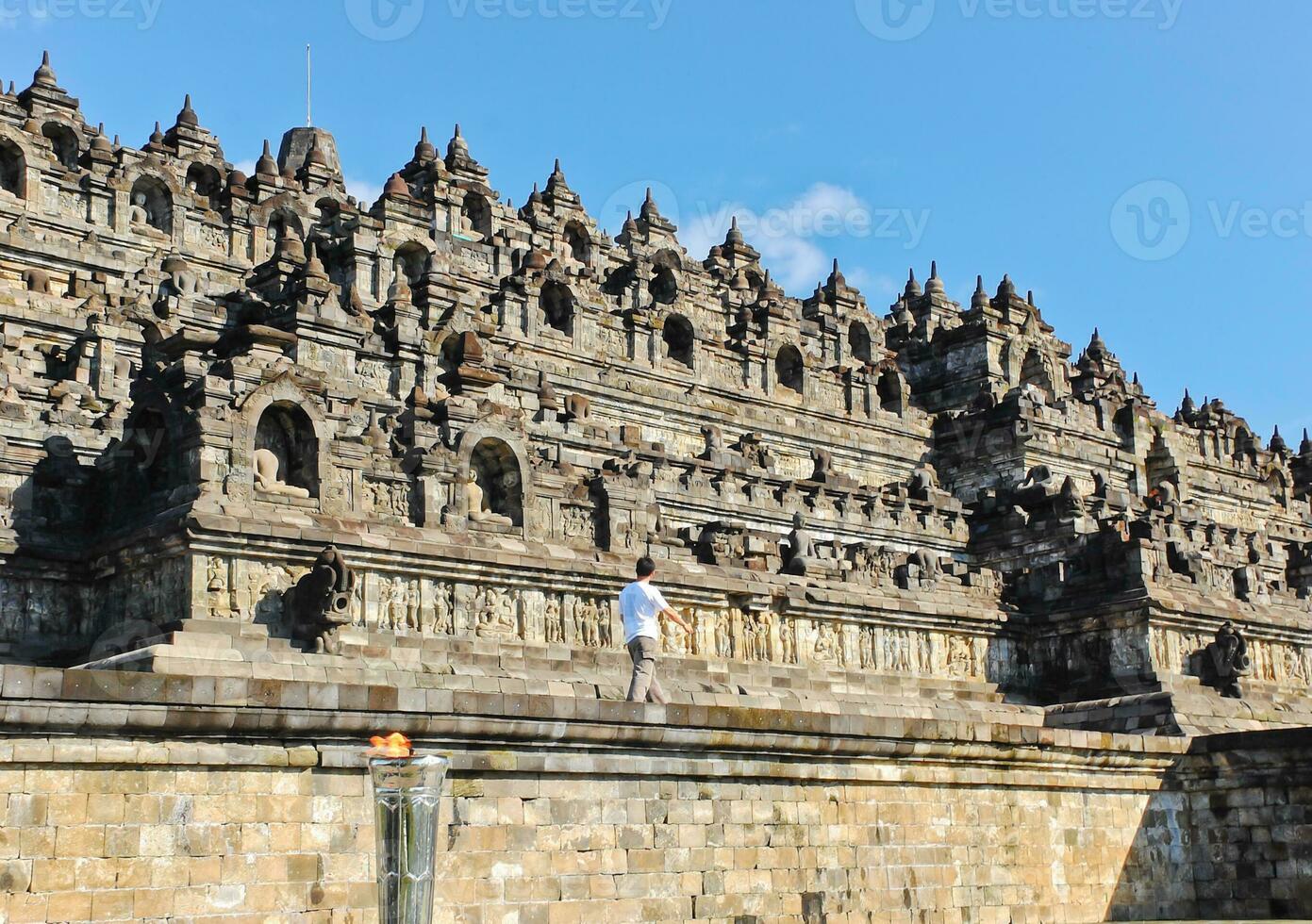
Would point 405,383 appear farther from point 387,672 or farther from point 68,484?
point 387,672

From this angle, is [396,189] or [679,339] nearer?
[679,339]

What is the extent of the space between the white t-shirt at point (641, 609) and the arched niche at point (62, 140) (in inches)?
1470

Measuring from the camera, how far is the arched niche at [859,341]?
204 feet

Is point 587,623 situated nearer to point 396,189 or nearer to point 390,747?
point 390,747

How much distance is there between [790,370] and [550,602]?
2646cm

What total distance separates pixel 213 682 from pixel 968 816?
10415mm

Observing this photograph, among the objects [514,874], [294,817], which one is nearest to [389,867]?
[294,817]

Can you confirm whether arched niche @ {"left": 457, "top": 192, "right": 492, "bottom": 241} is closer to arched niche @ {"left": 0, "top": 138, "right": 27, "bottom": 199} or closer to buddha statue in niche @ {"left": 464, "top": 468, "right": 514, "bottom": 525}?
arched niche @ {"left": 0, "top": 138, "right": 27, "bottom": 199}

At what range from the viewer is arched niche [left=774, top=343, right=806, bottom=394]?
173ft

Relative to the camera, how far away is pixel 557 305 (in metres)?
48.3

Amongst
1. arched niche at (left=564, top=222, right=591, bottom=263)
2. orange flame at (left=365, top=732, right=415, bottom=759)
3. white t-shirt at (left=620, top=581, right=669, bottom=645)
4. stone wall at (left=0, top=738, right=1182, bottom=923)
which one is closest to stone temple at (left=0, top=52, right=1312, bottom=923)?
stone wall at (left=0, top=738, right=1182, bottom=923)

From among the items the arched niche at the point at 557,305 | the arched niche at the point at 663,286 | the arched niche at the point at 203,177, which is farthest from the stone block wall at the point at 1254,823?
the arched niche at the point at 203,177

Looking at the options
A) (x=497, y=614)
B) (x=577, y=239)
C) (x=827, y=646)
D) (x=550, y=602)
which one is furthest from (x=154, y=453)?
(x=577, y=239)

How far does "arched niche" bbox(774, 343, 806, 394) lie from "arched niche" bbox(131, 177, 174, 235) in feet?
58.0
